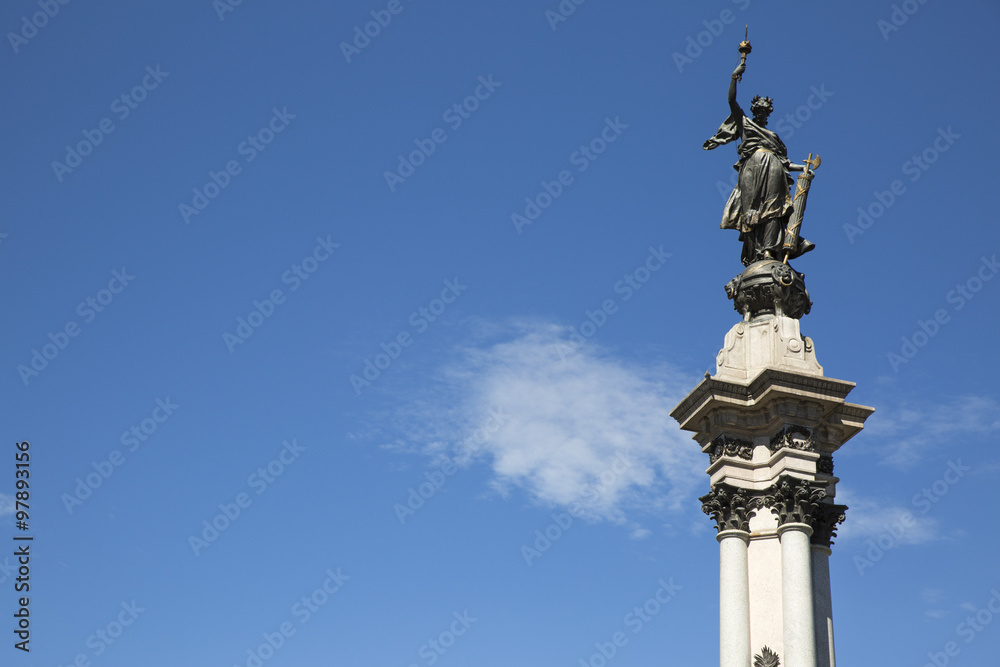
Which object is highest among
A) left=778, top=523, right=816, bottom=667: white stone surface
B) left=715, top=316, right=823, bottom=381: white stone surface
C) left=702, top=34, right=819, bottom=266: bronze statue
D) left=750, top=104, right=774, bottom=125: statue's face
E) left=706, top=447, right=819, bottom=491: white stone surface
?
left=750, top=104, right=774, bottom=125: statue's face

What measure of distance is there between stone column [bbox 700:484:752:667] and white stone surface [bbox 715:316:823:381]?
2.25 metres

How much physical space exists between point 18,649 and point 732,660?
56.8ft

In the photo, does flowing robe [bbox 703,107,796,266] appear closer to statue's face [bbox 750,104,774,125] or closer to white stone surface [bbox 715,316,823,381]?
statue's face [bbox 750,104,774,125]

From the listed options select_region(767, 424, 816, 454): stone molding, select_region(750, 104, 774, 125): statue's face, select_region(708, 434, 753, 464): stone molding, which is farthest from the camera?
select_region(750, 104, 774, 125): statue's face

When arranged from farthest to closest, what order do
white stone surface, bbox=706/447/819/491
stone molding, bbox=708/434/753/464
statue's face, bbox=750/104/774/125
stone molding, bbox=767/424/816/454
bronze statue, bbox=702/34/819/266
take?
statue's face, bbox=750/104/774/125 → bronze statue, bbox=702/34/819/266 → stone molding, bbox=708/434/753/464 → stone molding, bbox=767/424/816/454 → white stone surface, bbox=706/447/819/491

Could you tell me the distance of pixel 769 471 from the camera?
20812mm

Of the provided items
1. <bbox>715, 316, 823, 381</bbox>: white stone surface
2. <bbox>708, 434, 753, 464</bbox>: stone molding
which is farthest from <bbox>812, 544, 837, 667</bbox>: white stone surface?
<bbox>715, 316, 823, 381</bbox>: white stone surface

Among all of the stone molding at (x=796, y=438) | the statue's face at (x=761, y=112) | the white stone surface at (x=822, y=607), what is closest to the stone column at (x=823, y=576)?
the white stone surface at (x=822, y=607)

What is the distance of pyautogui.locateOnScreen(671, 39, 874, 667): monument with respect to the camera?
19.7m

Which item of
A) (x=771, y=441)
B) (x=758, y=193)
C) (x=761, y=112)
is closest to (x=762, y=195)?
(x=758, y=193)

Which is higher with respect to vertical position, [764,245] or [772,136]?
[772,136]

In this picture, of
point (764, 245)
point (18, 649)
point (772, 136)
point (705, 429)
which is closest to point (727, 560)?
point (705, 429)

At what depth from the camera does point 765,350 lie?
21438mm

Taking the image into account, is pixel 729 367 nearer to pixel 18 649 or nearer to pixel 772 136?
pixel 772 136
